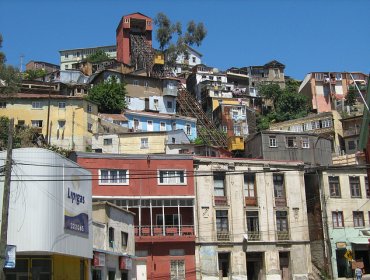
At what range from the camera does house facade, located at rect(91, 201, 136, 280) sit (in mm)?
35438

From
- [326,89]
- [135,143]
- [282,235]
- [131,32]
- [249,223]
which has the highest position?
[131,32]

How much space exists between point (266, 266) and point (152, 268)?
35.4ft

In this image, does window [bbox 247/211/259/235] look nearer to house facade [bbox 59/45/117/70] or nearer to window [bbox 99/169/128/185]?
window [bbox 99/169/128/185]

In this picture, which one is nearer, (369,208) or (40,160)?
(40,160)

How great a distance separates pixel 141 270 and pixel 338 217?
21.1 metres

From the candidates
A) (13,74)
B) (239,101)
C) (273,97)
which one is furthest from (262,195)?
(273,97)

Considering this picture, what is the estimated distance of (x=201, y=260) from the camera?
53656mm

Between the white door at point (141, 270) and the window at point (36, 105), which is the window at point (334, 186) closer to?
the white door at point (141, 270)

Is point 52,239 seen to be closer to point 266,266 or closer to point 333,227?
point 266,266

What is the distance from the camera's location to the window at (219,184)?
56.4 meters

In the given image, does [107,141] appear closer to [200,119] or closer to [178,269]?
[200,119]

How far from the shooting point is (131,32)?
115 meters

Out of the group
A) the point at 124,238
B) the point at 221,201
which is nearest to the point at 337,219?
the point at 221,201

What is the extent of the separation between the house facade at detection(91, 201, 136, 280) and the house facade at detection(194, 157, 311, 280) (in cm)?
1290
